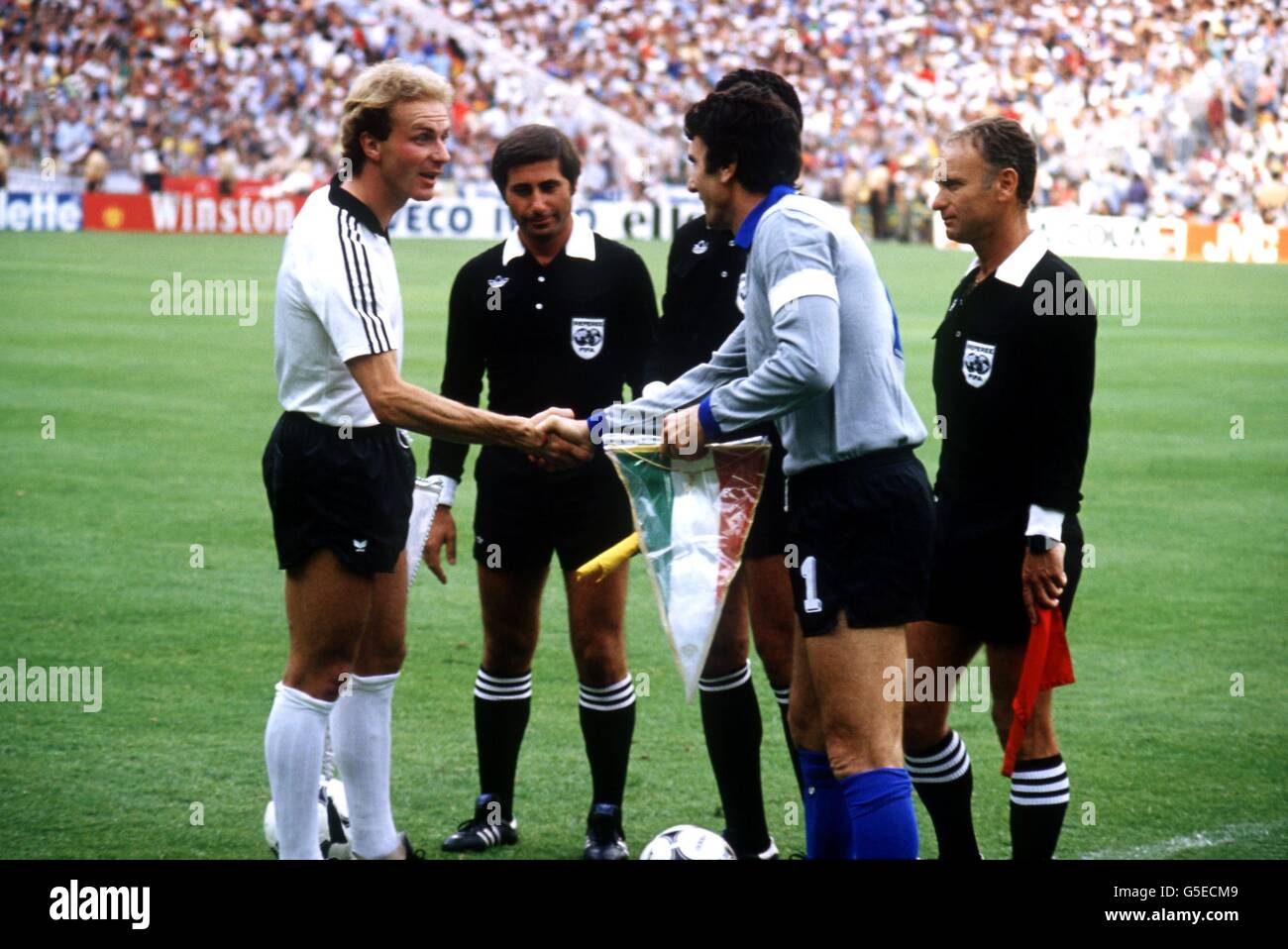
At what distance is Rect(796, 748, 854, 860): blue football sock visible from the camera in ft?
14.2

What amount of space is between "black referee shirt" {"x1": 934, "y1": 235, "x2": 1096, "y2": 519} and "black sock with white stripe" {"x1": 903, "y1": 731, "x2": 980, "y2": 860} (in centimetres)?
72

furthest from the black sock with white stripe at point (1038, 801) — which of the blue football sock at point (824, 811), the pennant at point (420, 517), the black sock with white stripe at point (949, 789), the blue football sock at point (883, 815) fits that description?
the pennant at point (420, 517)

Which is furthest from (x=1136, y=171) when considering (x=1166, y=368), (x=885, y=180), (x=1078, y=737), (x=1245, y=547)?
(x=1078, y=737)

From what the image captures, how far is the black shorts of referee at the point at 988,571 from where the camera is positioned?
14.6 ft

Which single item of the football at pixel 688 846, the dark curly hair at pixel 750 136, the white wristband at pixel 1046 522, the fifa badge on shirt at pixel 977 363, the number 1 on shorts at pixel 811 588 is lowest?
the football at pixel 688 846

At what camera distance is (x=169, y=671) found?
6.77 meters

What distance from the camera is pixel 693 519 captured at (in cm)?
431

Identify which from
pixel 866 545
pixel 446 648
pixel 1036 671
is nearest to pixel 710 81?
pixel 446 648

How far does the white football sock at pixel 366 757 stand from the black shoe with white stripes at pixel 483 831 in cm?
35

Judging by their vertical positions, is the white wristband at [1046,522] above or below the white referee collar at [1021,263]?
below

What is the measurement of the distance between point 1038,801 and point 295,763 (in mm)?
2045

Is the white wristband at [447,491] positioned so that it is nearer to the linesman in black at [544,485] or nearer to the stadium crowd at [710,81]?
the linesman in black at [544,485]

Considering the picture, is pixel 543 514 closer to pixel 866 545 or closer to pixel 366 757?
pixel 366 757
